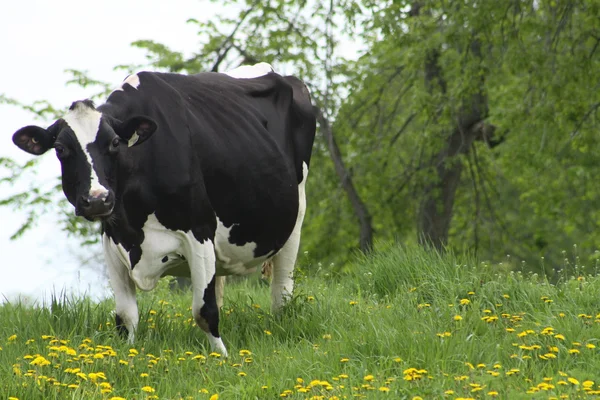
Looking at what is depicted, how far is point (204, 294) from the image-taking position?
23.1ft

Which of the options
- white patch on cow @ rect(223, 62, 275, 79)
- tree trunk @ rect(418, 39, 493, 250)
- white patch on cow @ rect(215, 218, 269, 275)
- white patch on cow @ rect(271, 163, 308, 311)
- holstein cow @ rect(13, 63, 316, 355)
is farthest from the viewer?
tree trunk @ rect(418, 39, 493, 250)

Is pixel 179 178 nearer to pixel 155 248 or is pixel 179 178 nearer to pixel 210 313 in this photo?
pixel 155 248

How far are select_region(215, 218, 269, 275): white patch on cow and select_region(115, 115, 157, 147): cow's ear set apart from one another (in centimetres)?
106

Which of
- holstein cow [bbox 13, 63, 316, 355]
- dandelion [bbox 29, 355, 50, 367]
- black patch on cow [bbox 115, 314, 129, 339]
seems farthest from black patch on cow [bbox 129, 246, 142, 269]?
dandelion [bbox 29, 355, 50, 367]

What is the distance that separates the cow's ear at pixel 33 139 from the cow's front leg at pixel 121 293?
0.83 meters

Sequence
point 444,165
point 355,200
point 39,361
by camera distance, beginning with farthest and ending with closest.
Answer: point 355,200, point 444,165, point 39,361

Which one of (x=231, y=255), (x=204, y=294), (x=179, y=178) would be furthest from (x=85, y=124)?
(x=231, y=255)

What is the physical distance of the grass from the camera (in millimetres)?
5457

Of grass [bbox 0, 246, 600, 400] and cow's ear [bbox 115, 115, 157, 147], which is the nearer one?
grass [bbox 0, 246, 600, 400]

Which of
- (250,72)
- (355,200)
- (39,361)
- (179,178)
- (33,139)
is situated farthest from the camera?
(355,200)

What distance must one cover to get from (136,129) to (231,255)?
153 centimetres

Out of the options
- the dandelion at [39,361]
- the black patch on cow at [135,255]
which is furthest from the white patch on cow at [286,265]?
the dandelion at [39,361]

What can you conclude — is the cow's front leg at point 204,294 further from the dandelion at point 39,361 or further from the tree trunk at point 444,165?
the tree trunk at point 444,165

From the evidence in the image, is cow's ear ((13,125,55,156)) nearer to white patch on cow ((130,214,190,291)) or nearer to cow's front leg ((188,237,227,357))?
white patch on cow ((130,214,190,291))
